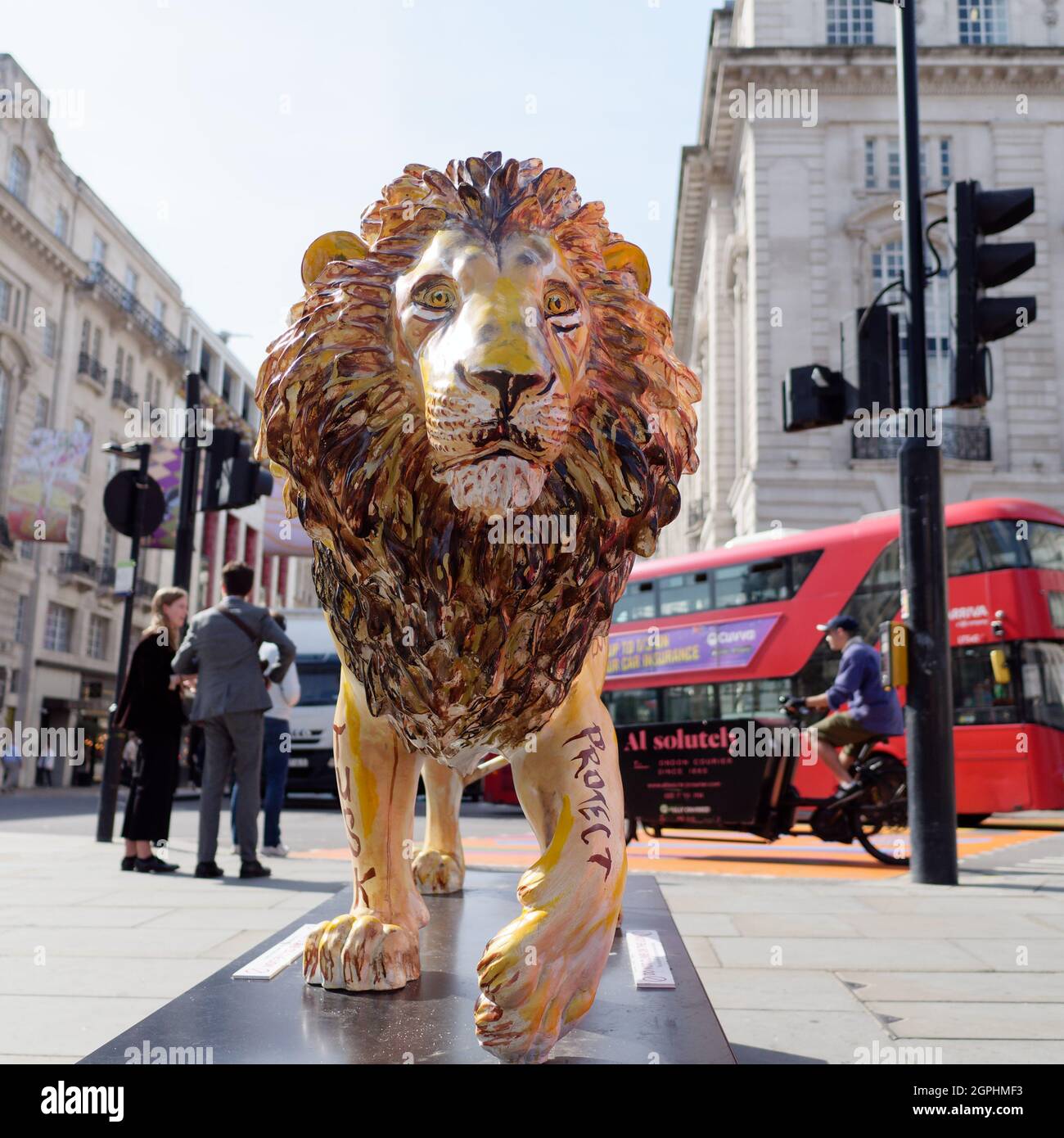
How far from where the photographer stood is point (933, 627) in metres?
6.67

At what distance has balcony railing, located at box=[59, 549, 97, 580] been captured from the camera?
95.2ft

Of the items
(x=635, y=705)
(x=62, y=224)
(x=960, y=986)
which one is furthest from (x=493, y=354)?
(x=62, y=224)

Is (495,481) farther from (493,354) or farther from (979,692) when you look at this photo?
(979,692)

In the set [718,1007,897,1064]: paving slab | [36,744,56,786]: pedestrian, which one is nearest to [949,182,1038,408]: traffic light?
[718,1007,897,1064]: paving slab

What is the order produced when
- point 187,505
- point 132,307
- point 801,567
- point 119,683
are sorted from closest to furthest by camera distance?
point 187,505, point 119,683, point 801,567, point 132,307

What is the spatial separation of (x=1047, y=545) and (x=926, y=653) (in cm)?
518

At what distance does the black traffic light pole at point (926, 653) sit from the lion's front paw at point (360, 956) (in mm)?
5180

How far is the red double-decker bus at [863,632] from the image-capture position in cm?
1059

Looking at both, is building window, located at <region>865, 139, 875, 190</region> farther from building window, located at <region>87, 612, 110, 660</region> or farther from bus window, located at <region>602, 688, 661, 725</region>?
building window, located at <region>87, 612, 110, 660</region>

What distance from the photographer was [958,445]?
2338 cm

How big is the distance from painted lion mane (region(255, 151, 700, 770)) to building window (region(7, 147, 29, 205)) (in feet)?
97.1

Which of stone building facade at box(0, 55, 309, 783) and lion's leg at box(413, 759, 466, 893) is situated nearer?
lion's leg at box(413, 759, 466, 893)
